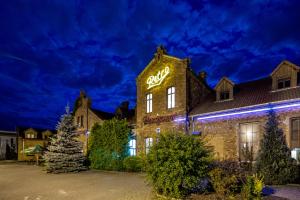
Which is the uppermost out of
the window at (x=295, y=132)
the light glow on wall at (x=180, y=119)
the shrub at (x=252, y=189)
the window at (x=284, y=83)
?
the window at (x=284, y=83)

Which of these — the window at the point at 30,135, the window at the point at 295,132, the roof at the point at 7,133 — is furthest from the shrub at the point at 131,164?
the roof at the point at 7,133

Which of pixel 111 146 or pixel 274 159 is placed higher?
pixel 274 159

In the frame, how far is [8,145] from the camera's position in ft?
177

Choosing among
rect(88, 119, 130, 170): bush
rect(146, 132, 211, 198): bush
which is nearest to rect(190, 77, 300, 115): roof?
rect(88, 119, 130, 170): bush

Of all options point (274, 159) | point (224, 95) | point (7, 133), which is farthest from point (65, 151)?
point (7, 133)

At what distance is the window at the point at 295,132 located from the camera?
16.6 metres

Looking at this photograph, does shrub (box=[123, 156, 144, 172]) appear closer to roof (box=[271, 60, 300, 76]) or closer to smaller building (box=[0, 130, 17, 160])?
roof (box=[271, 60, 300, 76])

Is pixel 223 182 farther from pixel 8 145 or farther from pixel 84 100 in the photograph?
pixel 8 145

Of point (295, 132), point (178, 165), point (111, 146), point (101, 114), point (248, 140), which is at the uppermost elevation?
point (101, 114)

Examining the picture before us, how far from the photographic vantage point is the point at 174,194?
34.7 ft

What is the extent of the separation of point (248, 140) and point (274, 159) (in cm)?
419

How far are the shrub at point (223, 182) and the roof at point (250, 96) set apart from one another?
→ 9.01 meters

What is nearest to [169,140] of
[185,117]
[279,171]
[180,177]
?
[180,177]

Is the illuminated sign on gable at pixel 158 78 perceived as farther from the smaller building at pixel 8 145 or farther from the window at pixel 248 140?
the smaller building at pixel 8 145
